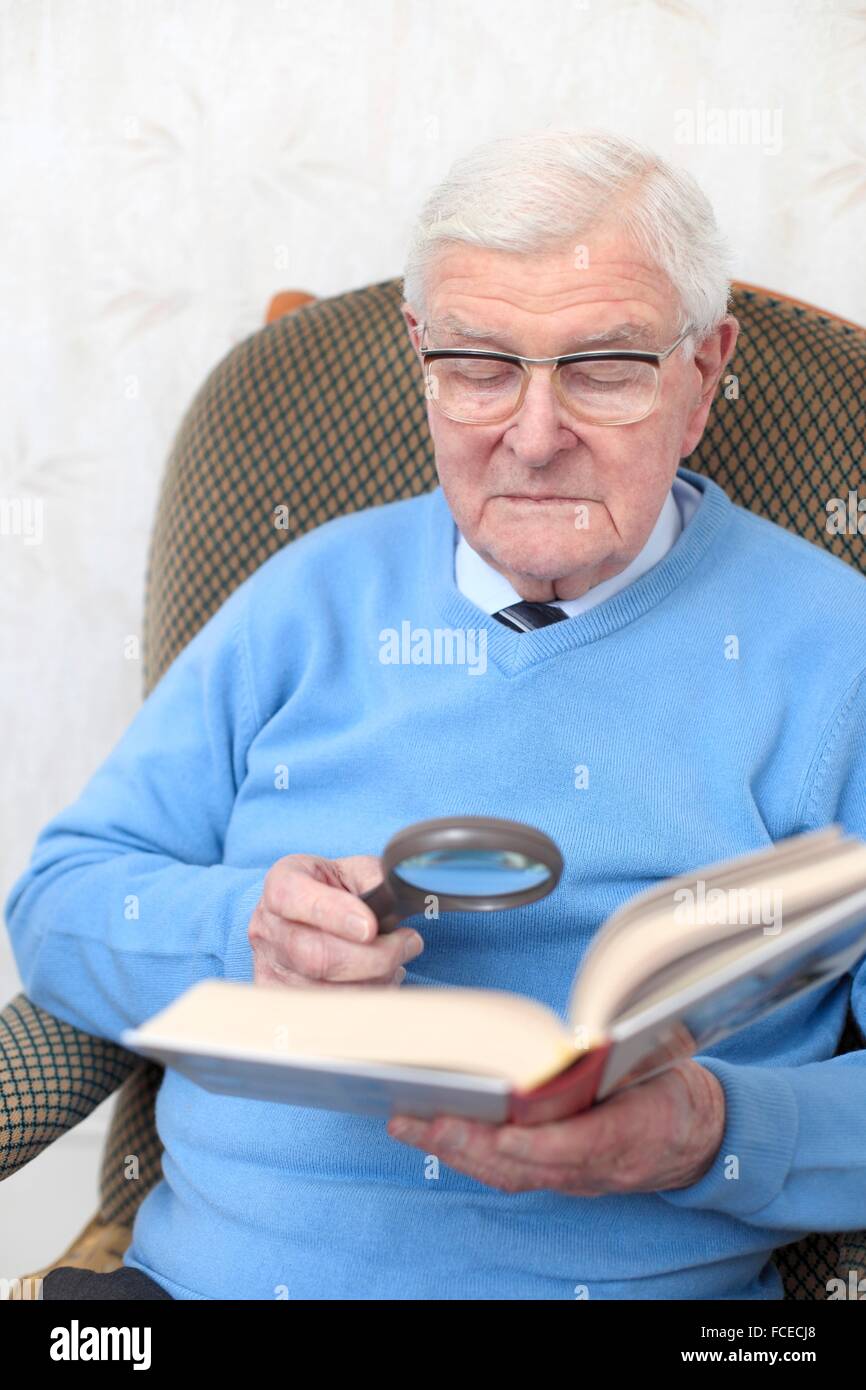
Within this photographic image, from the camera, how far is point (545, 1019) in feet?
2.61

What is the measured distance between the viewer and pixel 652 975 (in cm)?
82

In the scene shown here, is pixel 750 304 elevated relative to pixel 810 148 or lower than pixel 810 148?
lower

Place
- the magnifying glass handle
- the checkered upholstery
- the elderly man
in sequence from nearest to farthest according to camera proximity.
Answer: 1. the magnifying glass handle
2. the elderly man
3. the checkered upholstery

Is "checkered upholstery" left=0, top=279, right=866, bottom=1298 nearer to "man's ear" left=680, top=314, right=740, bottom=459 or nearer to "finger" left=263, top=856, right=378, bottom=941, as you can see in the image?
"man's ear" left=680, top=314, right=740, bottom=459

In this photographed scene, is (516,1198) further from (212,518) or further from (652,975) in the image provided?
(212,518)

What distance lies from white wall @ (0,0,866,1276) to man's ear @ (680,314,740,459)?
516mm

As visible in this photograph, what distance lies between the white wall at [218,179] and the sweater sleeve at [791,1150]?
3.43ft

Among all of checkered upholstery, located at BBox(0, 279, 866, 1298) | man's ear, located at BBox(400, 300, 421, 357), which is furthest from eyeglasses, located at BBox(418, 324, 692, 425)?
checkered upholstery, located at BBox(0, 279, 866, 1298)

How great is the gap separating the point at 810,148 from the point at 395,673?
898 millimetres

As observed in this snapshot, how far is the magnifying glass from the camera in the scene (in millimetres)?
888

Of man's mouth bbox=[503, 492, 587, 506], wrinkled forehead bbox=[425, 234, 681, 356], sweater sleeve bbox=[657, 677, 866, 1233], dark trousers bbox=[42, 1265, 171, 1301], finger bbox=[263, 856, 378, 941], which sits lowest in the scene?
dark trousers bbox=[42, 1265, 171, 1301]

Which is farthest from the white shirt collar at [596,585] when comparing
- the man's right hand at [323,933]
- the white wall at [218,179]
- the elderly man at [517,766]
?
the white wall at [218,179]

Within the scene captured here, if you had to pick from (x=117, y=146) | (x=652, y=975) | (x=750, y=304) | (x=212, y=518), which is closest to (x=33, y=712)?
(x=212, y=518)

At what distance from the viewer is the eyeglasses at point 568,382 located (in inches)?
47.2
